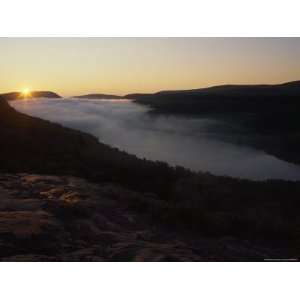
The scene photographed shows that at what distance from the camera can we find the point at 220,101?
6.49 m

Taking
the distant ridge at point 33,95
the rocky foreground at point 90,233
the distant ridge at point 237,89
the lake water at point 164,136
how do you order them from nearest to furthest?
the rocky foreground at point 90,233
the lake water at point 164,136
the distant ridge at point 237,89
the distant ridge at point 33,95

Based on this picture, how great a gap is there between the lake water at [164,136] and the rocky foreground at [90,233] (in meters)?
0.77

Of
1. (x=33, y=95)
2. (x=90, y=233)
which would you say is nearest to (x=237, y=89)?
(x=90, y=233)

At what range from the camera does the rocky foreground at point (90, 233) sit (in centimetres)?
526

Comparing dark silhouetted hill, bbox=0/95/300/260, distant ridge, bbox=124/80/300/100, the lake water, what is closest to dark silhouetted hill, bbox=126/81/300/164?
distant ridge, bbox=124/80/300/100

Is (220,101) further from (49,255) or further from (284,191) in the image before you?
(49,255)

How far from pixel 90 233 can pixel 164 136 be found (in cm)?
187

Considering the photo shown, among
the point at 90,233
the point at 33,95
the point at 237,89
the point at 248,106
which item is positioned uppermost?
the point at 237,89

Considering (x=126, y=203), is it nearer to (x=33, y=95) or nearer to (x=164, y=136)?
(x=164, y=136)

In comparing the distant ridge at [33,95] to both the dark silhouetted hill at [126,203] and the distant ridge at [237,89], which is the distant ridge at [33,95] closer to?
the dark silhouetted hill at [126,203]

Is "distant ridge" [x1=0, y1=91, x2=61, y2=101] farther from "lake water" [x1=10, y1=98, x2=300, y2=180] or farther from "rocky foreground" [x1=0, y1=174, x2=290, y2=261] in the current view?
"rocky foreground" [x1=0, y1=174, x2=290, y2=261]

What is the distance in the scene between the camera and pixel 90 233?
5.55 meters

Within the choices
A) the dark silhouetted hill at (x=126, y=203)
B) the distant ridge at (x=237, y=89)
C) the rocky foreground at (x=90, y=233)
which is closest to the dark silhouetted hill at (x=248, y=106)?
the distant ridge at (x=237, y=89)

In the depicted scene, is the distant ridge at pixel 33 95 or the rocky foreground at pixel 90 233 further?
the distant ridge at pixel 33 95
